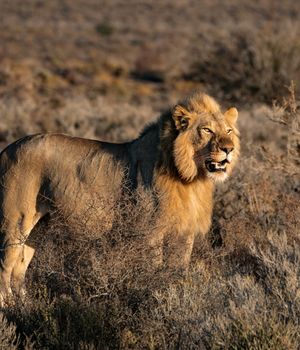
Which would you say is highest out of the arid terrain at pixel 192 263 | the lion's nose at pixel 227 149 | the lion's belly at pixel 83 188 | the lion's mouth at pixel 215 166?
the lion's nose at pixel 227 149

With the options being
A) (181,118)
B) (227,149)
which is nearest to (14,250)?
(181,118)

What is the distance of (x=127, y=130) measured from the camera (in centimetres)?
1759

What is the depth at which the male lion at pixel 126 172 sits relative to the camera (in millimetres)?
8023

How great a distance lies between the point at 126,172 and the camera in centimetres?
830

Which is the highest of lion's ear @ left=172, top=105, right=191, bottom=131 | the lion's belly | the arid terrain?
lion's ear @ left=172, top=105, right=191, bottom=131

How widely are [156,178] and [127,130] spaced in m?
9.57

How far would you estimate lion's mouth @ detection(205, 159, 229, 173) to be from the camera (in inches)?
316

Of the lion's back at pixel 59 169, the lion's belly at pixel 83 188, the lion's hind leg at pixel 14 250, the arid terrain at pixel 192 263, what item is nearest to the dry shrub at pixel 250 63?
the arid terrain at pixel 192 263

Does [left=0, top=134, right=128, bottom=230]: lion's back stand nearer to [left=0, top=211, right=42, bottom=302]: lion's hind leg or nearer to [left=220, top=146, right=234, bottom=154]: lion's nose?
[left=0, top=211, right=42, bottom=302]: lion's hind leg

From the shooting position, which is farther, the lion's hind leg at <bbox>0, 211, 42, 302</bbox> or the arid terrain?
the lion's hind leg at <bbox>0, 211, 42, 302</bbox>

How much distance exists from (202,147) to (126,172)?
76 cm

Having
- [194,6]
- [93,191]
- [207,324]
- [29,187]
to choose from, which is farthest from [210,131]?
[194,6]

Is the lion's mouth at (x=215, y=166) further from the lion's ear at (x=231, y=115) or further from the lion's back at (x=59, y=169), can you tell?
the lion's back at (x=59, y=169)

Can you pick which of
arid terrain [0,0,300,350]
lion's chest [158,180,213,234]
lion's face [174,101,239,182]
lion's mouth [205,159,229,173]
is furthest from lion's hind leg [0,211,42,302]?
lion's mouth [205,159,229,173]
